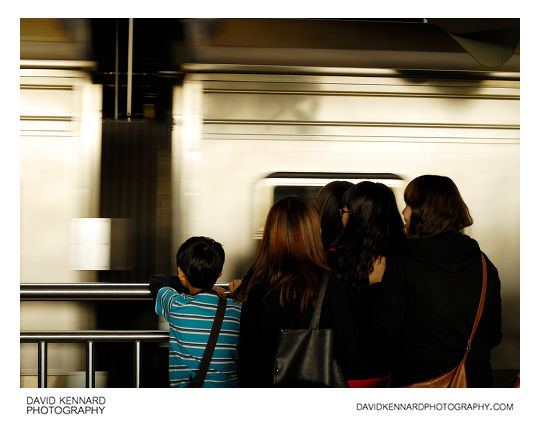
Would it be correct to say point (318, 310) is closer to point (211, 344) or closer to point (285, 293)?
point (285, 293)

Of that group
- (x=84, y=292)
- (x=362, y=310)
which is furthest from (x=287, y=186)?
(x=362, y=310)

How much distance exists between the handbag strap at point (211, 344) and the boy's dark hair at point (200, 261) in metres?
0.10

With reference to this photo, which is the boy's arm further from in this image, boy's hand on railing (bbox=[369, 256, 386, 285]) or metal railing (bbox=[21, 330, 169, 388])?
boy's hand on railing (bbox=[369, 256, 386, 285])

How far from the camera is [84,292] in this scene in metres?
3.10

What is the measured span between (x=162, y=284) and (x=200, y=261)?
9.9 inches

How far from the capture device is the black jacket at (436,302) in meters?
2.35

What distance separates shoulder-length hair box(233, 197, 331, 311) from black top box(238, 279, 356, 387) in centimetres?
3

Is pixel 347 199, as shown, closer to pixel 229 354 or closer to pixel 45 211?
pixel 229 354

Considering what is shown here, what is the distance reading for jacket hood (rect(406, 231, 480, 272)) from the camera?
235 cm

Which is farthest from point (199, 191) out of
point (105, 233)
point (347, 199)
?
point (347, 199)

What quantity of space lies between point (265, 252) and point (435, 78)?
7.28 ft
